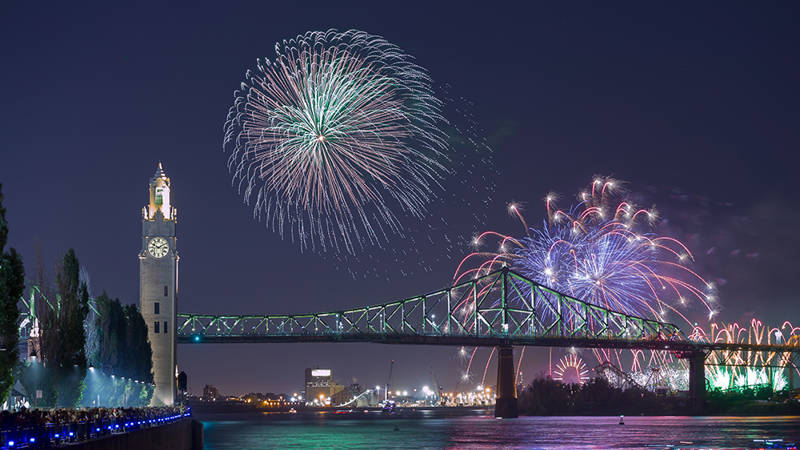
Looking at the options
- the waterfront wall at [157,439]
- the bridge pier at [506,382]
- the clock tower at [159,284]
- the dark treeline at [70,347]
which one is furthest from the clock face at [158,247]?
the bridge pier at [506,382]

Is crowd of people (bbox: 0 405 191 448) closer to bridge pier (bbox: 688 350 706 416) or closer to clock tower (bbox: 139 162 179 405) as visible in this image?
clock tower (bbox: 139 162 179 405)

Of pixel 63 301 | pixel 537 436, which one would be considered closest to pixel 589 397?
pixel 537 436

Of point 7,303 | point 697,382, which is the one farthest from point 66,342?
point 697,382

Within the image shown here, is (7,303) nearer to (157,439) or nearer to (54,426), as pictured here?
(54,426)

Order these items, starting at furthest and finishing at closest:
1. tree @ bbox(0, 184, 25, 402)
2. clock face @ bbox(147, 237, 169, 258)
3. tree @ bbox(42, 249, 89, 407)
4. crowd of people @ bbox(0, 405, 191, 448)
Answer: clock face @ bbox(147, 237, 169, 258) < tree @ bbox(42, 249, 89, 407) < tree @ bbox(0, 184, 25, 402) < crowd of people @ bbox(0, 405, 191, 448)

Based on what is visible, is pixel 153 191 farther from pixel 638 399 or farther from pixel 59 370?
pixel 638 399

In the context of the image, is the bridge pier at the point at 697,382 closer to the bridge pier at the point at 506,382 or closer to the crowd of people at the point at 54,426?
the bridge pier at the point at 506,382

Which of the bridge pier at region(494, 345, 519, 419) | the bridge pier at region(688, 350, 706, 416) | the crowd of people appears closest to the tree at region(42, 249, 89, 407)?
the crowd of people
